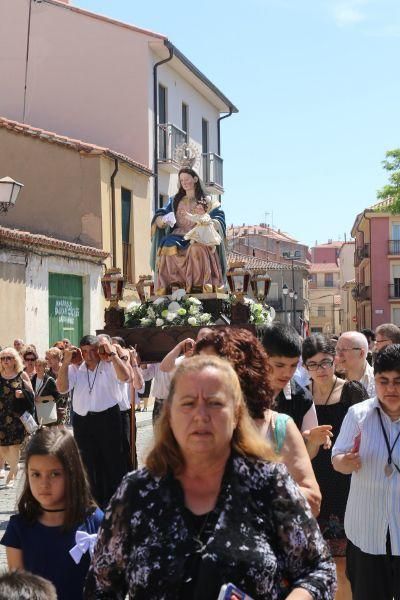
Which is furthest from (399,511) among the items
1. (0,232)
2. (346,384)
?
(0,232)

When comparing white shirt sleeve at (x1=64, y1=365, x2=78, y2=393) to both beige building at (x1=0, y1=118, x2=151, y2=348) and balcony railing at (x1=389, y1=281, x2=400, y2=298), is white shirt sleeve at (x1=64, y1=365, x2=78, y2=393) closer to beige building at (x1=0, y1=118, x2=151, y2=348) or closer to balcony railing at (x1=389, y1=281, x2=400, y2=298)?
beige building at (x1=0, y1=118, x2=151, y2=348)

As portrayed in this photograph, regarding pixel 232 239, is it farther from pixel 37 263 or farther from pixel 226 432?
pixel 226 432

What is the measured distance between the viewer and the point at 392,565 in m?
5.03

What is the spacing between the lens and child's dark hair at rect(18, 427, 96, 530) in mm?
4258

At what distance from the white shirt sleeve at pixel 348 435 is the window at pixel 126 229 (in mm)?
22056

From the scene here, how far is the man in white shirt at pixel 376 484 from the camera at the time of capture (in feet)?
16.5

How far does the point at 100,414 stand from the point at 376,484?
443 cm

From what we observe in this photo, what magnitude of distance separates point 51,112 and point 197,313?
18.2 m

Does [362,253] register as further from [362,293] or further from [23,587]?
[23,587]

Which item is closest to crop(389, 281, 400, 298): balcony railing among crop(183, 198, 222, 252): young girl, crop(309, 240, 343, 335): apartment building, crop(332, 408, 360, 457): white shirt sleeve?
crop(309, 240, 343, 335): apartment building

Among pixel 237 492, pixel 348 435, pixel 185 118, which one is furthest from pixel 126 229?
pixel 237 492

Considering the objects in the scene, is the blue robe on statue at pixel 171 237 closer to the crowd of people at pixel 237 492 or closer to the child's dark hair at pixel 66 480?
the crowd of people at pixel 237 492

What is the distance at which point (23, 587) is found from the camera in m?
2.88

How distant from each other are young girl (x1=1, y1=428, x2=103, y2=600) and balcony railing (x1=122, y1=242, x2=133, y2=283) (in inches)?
901
